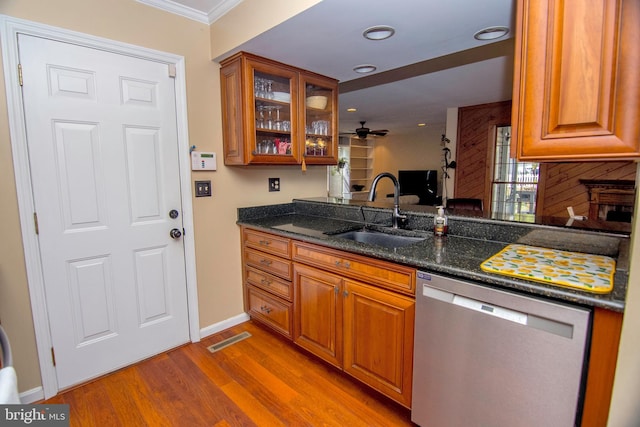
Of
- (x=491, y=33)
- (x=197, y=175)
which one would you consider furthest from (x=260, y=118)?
(x=491, y=33)

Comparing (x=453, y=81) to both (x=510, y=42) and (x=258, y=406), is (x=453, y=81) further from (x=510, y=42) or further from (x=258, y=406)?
(x=258, y=406)

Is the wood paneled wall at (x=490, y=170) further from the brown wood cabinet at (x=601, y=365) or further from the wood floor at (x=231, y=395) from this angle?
the wood floor at (x=231, y=395)

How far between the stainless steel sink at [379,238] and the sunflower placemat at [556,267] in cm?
65

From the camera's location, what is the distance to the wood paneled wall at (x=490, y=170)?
14.9 feet

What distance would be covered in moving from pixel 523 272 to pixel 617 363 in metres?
0.37

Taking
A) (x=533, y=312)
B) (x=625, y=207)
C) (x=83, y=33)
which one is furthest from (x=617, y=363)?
(x=625, y=207)

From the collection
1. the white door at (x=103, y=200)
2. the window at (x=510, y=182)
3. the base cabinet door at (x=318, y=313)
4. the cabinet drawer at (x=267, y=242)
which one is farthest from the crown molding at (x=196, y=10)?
the window at (x=510, y=182)

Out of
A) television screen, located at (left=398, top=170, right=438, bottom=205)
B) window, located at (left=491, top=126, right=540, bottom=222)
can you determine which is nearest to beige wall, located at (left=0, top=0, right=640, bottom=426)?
window, located at (left=491, top=126, right=540, bottom=222)

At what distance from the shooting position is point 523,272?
126cm

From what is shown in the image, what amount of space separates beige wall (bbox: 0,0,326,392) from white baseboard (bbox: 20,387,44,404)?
0.07ft

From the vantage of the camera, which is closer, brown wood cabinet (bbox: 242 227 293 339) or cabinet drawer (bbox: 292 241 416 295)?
cabinet drawer (bbox: 292 241 416 295)

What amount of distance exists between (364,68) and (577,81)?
1658 millimetres

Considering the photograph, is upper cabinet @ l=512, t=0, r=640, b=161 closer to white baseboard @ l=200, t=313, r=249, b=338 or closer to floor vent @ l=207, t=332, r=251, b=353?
floor vent @ l=207, t=332, r=251, b=353

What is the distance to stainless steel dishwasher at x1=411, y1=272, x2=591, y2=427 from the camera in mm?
1112
